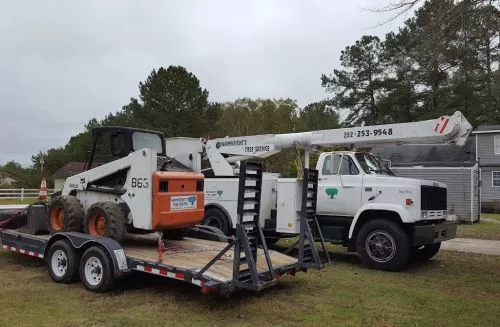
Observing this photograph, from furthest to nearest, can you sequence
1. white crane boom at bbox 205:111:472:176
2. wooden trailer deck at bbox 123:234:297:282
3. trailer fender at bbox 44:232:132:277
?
white crane boom at bbox 205:111:472:176 < trailer fender at bbox 44:232:132:277 < wooden trailer deck at bbox 123:234:297:282

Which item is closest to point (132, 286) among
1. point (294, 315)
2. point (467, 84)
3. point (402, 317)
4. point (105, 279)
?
point (105, 279)

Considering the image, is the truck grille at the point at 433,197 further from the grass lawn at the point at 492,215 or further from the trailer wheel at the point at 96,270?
the grass lawn at the point at 492,215

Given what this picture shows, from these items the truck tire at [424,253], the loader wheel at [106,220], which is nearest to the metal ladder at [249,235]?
the loader wheel at [106,220]

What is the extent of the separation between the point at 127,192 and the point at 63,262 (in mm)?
1527

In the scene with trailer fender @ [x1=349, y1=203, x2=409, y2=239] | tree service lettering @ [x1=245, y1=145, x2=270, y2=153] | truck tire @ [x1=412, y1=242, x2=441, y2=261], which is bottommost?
truck tire @ [x1=412, y1=242, x2=441, y2=261]

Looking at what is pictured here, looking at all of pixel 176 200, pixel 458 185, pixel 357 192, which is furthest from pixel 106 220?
pixel 458 185

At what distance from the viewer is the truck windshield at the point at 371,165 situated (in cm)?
→ 1060

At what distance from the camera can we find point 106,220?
7918 millimetres

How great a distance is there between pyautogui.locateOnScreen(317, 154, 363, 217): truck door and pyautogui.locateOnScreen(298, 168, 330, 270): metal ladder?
2447mm

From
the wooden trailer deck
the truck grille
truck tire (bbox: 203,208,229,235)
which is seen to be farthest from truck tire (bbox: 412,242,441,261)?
the wooden trailer deck

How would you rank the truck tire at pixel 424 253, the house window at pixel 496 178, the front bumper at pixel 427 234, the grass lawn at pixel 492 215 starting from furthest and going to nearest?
the house window at pixel 496 178 → the grass lawn at pixel 492 215 → the truck tire at pixel 424 253 → the front bumper at pixel 427 234

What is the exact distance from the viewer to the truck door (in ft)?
34.2

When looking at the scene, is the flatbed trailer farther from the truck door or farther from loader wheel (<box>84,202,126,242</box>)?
the truck door

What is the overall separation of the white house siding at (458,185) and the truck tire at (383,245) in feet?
51.9
